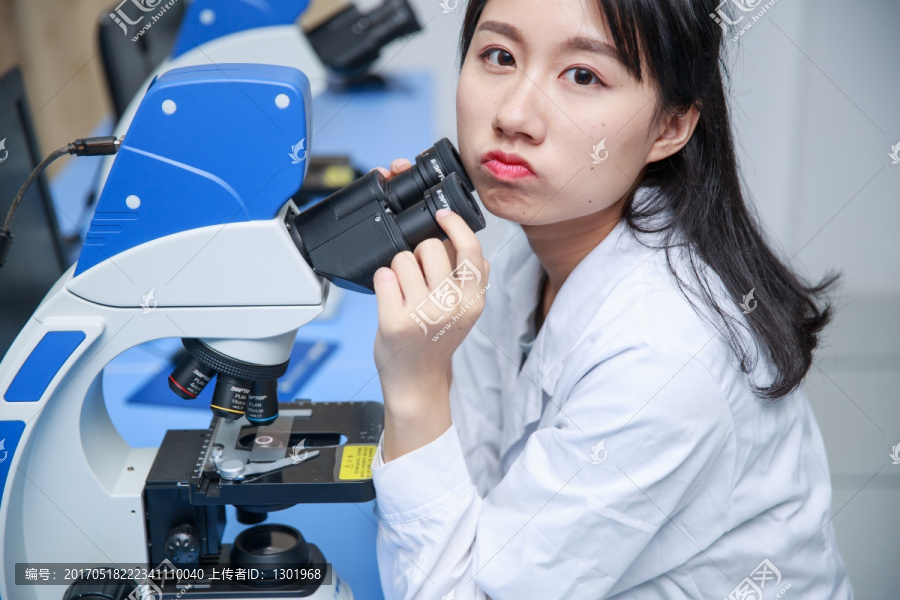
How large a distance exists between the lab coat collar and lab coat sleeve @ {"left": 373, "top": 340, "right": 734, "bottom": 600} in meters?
0.10

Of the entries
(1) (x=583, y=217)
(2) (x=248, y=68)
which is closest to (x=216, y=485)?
(2) (x=248, y=68)

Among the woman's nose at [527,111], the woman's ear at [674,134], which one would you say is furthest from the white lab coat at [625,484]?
the woman's nose at [527,111]

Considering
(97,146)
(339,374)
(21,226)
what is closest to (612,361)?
(97,146)

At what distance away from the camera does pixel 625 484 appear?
2.71 ft

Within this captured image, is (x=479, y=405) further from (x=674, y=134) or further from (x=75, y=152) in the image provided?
(x=75, y=152)

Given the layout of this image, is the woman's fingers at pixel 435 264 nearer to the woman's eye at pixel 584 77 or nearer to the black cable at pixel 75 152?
the woman's eye at pixel 584 77

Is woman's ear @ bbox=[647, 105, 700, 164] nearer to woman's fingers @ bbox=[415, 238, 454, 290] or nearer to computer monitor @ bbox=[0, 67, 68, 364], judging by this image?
woman's fingers @ bbox=[415, 238, 454, 290]

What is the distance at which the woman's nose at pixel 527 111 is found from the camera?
2.91ft

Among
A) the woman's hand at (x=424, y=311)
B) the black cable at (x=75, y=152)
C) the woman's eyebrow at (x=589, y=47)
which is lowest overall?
the woman's hand at (x=424, y=311)

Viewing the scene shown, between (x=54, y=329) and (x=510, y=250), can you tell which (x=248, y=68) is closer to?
(x=54, y=329)

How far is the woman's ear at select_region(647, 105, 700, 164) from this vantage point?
1.00 m

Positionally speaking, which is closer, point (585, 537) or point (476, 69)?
point (585, 537)

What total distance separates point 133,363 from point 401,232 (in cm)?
88

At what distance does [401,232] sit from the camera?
0.89 m
